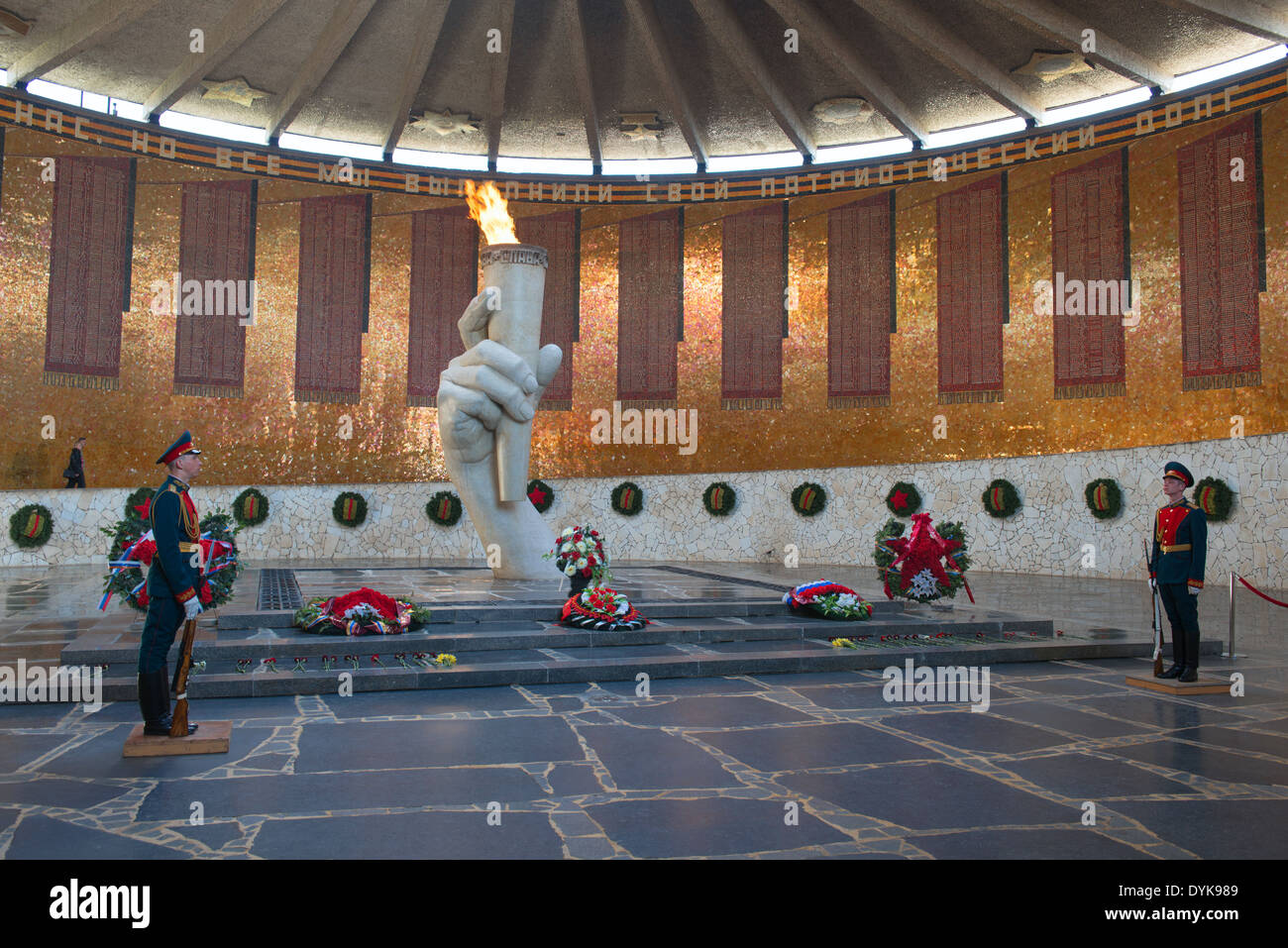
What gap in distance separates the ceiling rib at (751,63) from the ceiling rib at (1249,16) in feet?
20.1

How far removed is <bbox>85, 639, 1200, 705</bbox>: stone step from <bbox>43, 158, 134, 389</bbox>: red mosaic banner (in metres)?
13.0

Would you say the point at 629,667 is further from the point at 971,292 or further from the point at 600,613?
the point at 971,292

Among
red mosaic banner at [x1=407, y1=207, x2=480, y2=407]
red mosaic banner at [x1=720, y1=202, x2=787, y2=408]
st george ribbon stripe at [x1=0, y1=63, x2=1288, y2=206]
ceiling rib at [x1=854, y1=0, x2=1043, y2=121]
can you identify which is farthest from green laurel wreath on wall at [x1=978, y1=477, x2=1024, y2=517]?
red mosaic banner at [x1=407, y1=207, x2=480, y2=407]

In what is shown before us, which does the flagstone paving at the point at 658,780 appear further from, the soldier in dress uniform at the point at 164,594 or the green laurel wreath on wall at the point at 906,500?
the green laurel wreath on wall at the point at 906,500

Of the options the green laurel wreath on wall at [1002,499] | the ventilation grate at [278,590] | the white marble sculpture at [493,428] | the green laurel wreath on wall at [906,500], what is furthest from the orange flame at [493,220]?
the green laurel wreath on wall at [1002,499]

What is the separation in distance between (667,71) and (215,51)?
7.30 metres

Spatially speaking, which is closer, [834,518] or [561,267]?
[834,518]

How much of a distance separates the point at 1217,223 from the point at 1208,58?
2.78 metres

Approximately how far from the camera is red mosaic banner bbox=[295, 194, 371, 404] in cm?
1842

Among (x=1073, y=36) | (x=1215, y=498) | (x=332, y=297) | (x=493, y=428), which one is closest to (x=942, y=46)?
(x=1073, y=36)

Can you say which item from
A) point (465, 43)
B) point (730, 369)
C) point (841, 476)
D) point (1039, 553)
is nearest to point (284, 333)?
point (465, 43)

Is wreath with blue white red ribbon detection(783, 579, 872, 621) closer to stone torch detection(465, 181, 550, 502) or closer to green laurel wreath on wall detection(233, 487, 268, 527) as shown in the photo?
stone torch detection(465, 181, 550, 502)

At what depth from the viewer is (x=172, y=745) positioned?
428cm

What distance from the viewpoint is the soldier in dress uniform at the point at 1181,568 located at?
613 centimetres
